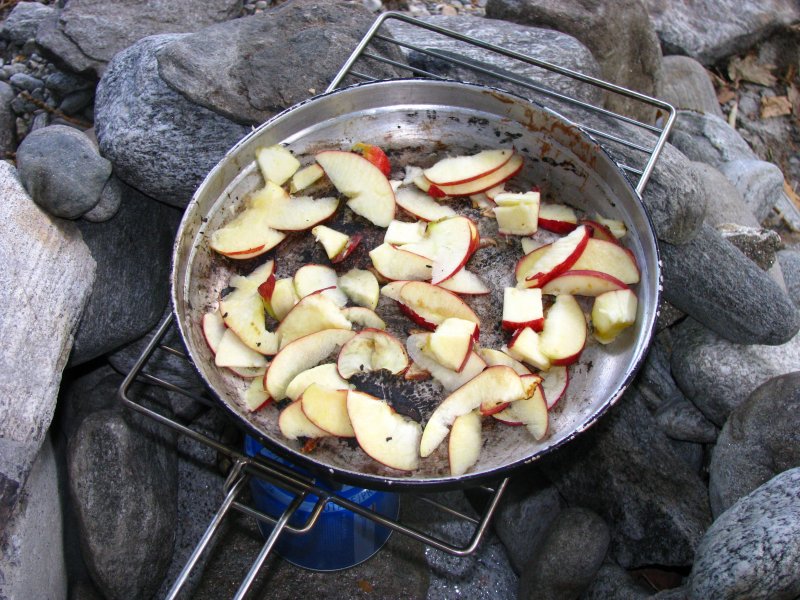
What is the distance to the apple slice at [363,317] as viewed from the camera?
1730 mm

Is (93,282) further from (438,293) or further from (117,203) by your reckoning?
(438,293)

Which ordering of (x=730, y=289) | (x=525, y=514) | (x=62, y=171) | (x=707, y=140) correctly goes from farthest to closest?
(x=707, y=140), (x=525, y=514), (x=730, y=289), (x=62, y=171)

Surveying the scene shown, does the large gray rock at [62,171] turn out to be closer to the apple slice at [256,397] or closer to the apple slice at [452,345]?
the apple slice at [256,397]

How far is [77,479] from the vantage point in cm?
213

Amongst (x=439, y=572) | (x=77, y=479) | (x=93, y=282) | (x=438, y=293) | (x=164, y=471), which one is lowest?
(x=439, y=572)

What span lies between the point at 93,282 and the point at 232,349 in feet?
2.79

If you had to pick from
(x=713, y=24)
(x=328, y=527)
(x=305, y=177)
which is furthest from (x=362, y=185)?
(x=713, y=24)

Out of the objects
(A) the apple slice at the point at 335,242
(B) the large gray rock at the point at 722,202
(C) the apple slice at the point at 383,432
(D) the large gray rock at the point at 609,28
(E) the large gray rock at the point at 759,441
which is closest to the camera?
(C) the apple slice at the point at 383,432

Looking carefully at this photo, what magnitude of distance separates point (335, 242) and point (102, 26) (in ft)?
4.86

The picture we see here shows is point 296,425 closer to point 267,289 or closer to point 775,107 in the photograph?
point 267,289

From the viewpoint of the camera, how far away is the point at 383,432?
5.03ft

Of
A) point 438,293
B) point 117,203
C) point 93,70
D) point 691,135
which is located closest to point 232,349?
point 438,293

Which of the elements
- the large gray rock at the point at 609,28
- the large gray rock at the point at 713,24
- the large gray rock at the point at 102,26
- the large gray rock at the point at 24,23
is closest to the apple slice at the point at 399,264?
the large gray rock at the point at 102,26

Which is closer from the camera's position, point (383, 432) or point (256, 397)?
point (383, 432)
